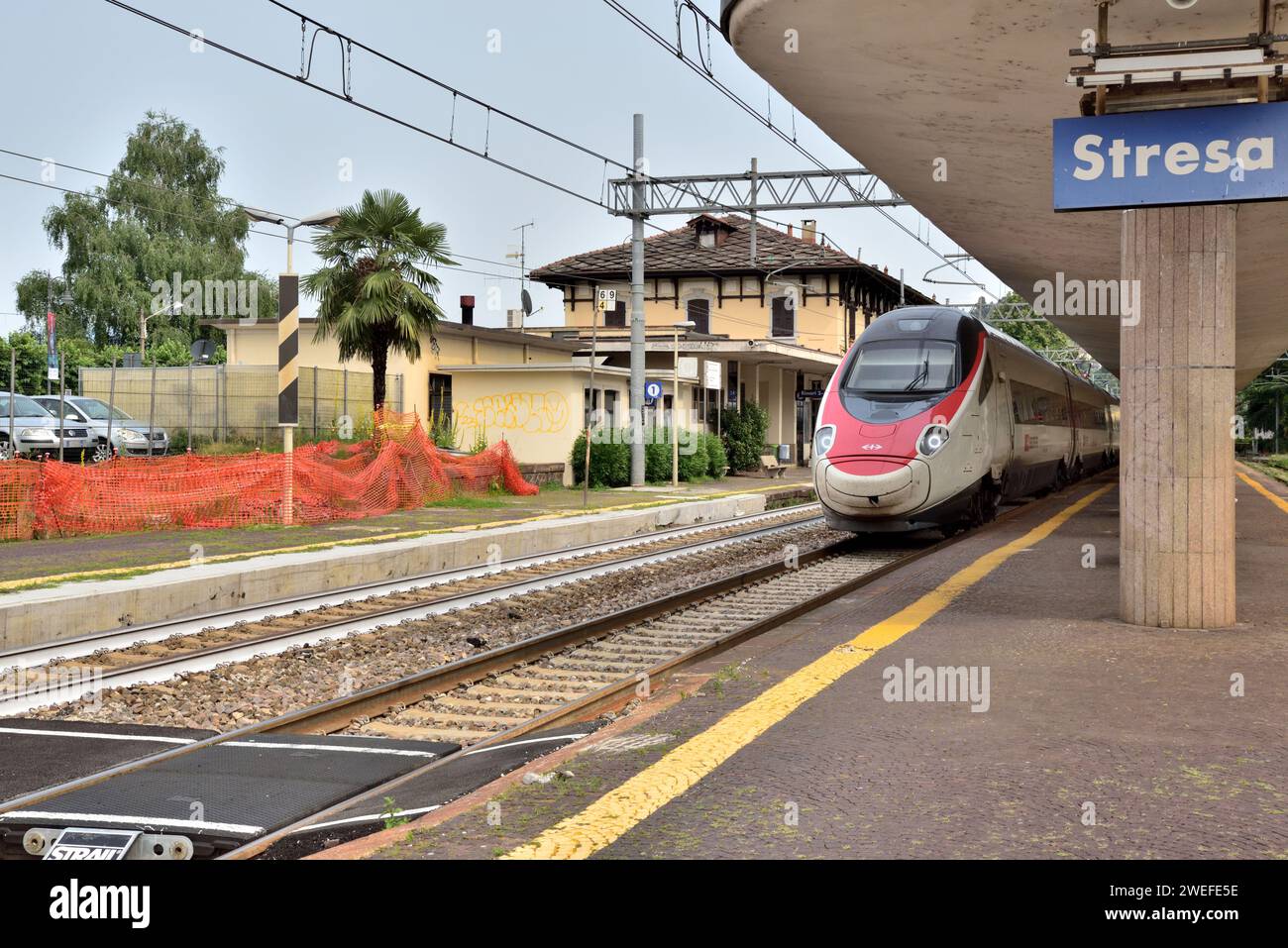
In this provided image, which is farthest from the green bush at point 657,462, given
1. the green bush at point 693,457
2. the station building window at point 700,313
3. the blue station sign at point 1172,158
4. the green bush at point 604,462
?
the blue station sign at point 1172,158

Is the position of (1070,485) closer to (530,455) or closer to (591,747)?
(530,455)

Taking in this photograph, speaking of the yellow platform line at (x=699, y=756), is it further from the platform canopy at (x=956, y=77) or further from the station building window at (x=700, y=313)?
the station building window at (x=700, y=313)

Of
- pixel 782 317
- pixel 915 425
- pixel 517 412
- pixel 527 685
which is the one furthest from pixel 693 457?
pixel 527 685

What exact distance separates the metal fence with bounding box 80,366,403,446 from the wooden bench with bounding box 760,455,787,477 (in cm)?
1456

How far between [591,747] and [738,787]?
1.00m

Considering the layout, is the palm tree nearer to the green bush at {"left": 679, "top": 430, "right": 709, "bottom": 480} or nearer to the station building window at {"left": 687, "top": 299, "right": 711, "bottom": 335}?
the green bush at {"left": 679, "top": 430, "right": 709, "bottom": 480}

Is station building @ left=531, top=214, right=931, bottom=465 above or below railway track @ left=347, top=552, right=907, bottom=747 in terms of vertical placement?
above

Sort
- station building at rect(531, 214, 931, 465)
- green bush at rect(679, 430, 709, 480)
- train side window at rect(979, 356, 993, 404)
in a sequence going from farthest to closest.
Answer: station building at rect(531, 214, 931, 465) < green bush at rect(679, 430, 709, 480) < train side window at rect(979, 356, 993, 404)

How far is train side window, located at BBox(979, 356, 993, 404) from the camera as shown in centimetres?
1636

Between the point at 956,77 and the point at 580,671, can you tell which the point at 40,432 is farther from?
the point at 956,77

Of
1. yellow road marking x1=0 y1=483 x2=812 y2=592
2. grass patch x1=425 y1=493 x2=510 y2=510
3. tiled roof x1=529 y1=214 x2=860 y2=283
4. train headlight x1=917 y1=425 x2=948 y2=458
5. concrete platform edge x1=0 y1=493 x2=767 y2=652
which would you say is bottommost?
concrete platform edge x1=0 y1=493 x2=767 y2=652

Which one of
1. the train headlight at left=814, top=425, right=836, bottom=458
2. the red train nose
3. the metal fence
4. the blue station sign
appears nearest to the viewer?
the blue station sign

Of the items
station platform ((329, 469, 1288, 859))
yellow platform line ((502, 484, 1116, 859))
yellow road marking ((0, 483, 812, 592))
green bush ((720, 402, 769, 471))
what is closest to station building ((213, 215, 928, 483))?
green bush ((720, 402, 769, 471))

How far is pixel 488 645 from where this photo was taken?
10484 millimetres
